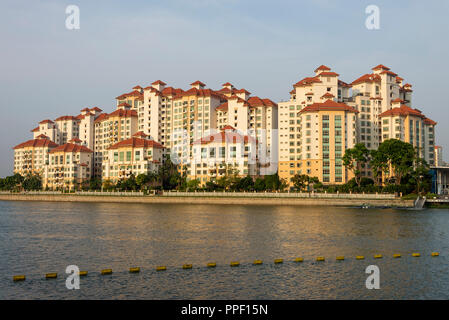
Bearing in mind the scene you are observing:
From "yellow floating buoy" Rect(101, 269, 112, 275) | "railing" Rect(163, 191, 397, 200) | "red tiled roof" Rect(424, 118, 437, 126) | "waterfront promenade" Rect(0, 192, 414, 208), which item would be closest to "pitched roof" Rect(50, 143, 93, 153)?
"waterfront promenade" Rect(0, 192, 414, 208)

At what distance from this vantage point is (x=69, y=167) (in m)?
179

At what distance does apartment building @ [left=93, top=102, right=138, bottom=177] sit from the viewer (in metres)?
181

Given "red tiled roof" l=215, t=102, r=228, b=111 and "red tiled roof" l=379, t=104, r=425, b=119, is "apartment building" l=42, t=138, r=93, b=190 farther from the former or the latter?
"red tiled roof" l=379, t=104, r=425, b=119

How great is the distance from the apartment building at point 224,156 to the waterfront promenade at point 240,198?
18944mm

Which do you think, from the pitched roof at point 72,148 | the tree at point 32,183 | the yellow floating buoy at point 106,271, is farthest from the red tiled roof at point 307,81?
the yellow floating buoy at point 106,271

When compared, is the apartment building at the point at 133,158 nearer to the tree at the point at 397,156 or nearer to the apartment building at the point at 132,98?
the apartment building at the point at 132,98

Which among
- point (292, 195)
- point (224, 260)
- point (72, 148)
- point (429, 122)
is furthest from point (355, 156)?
point (72, 148)

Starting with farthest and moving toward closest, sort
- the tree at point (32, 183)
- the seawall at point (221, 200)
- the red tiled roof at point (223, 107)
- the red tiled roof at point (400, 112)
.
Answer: the tree at point (32, 183) < the red tiled roof at point (223, 107) < the red tiled roof at point (400, 112) < the seawall at point (221, 200)

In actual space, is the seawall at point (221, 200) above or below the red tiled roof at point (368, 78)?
below

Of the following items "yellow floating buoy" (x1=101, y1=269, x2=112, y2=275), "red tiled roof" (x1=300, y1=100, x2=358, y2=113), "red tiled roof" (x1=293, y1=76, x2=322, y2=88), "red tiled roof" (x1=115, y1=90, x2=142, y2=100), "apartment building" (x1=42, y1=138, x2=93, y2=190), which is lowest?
"yellow floating buoy" (x1=101, y1=269, x2=112, y2=275)

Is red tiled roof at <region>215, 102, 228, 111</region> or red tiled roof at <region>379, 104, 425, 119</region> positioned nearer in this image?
red tiled roof at <region>379, 104, 425, 119</region>

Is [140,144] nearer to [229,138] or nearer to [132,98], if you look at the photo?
[229,138]

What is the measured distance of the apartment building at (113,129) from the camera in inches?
7136
